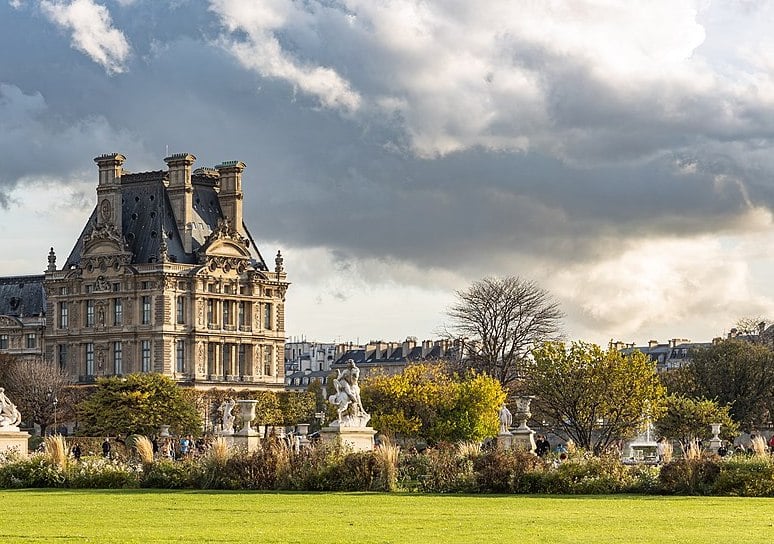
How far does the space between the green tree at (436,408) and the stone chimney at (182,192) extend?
39.2 m

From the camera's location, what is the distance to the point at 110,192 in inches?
4163

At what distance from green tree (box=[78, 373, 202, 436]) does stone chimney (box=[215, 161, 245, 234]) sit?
20531mm

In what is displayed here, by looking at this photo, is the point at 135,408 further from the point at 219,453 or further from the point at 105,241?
the point at 219,453

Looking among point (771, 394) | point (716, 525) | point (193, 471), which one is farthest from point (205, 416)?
point (716, 525)

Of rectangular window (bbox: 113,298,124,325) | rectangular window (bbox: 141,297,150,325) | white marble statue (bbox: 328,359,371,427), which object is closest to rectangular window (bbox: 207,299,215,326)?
A: rectangular window (bbox: 141,297,150,325)

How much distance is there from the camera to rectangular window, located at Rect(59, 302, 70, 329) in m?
107

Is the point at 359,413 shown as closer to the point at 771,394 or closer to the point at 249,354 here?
the point at 771,394

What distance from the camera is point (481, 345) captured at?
81562mm

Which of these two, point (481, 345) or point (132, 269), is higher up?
point (132, 269)

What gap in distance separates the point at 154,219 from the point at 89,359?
30.7ft

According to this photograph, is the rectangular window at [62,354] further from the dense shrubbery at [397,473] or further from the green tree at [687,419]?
the dense shrubbery at [397,473]

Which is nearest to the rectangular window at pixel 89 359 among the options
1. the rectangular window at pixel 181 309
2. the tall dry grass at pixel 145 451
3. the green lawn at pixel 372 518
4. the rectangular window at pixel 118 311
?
the rectangular window at pixel 118 311

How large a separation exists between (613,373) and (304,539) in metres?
36.7

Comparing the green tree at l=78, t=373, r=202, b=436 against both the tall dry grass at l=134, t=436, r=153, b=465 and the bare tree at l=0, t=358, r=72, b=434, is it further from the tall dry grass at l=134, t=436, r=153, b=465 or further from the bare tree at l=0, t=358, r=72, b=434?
the tall dry grass at l=134, t=436, r=153, b=465
